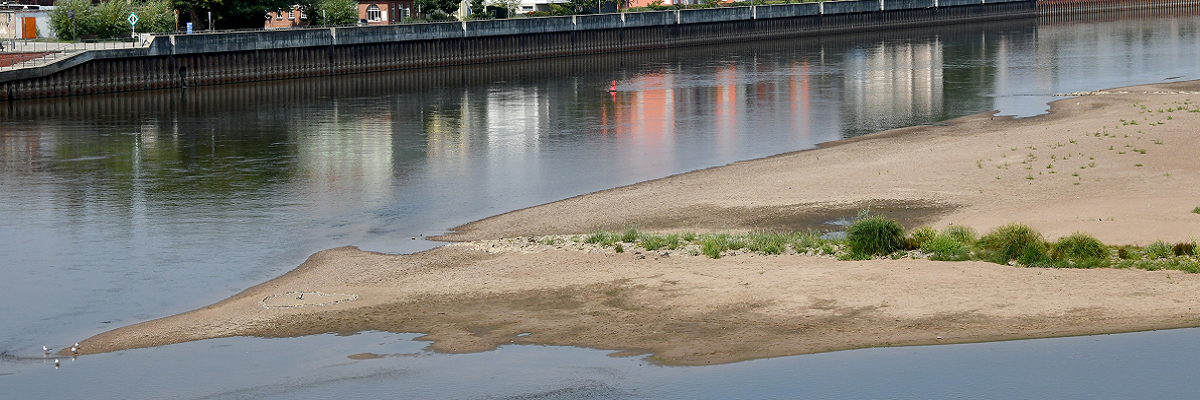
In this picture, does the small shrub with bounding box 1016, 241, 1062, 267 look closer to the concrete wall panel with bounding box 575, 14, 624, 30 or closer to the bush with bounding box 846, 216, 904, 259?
the bush with bounding box 846, 216, 904, 259

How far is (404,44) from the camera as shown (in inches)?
3777

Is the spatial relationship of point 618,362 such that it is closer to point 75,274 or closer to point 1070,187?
point 75,274

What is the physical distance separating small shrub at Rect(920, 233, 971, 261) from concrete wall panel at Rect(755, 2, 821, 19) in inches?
4140

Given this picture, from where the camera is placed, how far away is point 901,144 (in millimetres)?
47531

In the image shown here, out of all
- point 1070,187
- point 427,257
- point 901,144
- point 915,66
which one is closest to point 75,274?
point 427,257

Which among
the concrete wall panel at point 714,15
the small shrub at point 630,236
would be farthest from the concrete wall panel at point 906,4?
the small shrub at point 630,236

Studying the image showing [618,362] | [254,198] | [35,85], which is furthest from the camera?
[35,85]

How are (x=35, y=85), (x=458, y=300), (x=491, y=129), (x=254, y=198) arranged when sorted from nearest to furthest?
(x=458, y=300) < (x=254, y=198) < (x=491, y=129) < (x=35, y=85)

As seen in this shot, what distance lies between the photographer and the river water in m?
20.7

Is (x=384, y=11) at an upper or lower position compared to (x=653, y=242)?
upper

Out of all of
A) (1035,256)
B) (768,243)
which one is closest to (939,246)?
(1035,256)

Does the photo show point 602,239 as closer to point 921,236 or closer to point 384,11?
point 921,236

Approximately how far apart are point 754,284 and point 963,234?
564 centimetres

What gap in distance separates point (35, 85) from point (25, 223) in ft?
135
